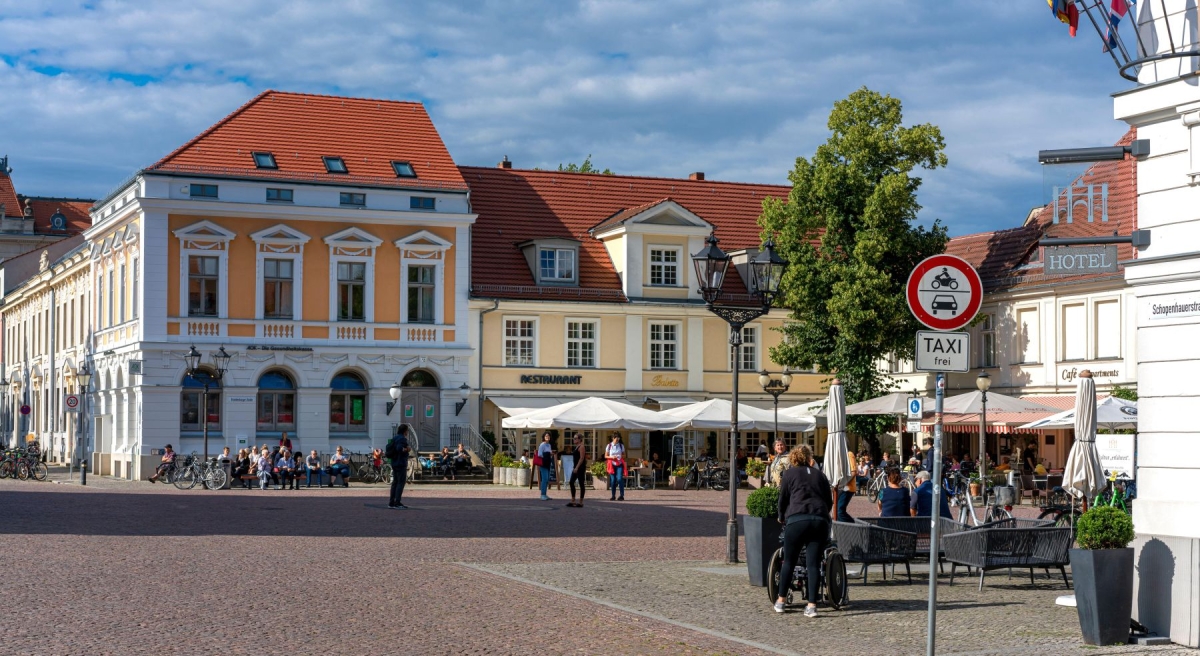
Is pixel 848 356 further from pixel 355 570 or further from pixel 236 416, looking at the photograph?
pixel 355 570

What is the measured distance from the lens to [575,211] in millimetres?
56844

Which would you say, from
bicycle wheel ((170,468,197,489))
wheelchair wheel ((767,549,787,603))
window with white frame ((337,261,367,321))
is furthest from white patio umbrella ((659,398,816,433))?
wheelchair wheel ((767,549,787,603))

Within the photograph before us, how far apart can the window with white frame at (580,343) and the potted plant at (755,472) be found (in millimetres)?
9813

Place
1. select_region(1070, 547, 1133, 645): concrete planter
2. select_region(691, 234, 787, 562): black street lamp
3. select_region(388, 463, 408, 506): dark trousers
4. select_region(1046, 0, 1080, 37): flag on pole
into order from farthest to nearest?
select_region(388, 463, 408, 506): dark trousers → select_region(691, 234, 787, 562): black street lamp → select_region(1046, 0, 1080, 37): flag on pole → select_region(1070, 547, 1133, 645): concrete planter

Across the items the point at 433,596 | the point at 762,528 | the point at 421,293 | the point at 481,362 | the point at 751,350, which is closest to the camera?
the point at 433,596

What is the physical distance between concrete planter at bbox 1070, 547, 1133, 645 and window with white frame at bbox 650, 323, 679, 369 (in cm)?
4070

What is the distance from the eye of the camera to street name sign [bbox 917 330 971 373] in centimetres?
1159

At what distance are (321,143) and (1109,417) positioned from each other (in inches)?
1099

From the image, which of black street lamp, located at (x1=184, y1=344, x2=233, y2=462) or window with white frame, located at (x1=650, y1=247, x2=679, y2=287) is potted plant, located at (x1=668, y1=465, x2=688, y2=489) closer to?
window with white frame, located at (x1=650, y1=247, x2=679, y2=287)

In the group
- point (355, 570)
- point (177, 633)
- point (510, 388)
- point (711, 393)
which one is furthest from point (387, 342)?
point (177, 633)

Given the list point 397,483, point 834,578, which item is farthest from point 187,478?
point 834,578

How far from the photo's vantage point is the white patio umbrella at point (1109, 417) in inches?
1395

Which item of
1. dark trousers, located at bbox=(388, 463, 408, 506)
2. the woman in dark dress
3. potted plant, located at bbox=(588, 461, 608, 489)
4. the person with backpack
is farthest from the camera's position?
potted plant, located at bbox=(588, 461, 608, 489)

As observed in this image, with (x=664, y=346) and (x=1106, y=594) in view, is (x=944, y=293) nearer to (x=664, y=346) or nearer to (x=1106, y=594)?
(x=1106, y=594)
